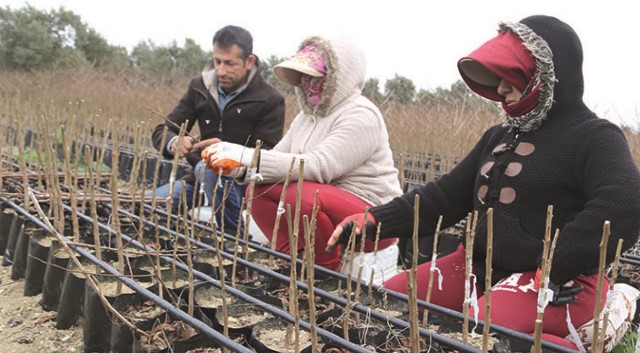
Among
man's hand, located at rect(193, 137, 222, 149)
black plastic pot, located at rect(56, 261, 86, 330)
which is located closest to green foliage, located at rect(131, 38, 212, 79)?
man's hand, located at rect(193, 137, 222, 149)

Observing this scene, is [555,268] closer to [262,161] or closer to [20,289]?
[262,161]

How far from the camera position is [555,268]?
50.4 inches

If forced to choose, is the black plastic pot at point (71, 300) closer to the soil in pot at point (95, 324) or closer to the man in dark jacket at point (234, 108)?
the soil in pot at point (95, 324)

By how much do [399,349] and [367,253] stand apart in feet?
2.87

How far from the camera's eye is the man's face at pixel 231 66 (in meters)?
2.81

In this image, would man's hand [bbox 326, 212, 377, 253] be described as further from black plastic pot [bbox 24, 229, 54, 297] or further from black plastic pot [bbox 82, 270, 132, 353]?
black plastic pot [bbox 24, 229, 54, 297]

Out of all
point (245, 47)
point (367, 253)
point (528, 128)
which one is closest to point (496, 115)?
point (245, 47)

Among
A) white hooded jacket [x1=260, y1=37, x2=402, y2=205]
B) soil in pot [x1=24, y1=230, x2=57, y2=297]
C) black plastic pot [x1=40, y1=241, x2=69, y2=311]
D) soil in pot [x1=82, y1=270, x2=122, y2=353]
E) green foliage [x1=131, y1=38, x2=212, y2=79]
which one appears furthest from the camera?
green foliage [x1=131, y1=38, x2=212, y2=79]

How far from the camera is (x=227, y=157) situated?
2006 mm

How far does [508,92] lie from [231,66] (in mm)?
1686

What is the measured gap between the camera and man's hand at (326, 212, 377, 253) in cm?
162

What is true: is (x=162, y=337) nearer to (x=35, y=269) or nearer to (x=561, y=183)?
(x=35, y=269)

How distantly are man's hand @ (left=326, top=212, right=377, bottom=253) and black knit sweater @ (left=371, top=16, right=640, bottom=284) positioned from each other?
0.33 m

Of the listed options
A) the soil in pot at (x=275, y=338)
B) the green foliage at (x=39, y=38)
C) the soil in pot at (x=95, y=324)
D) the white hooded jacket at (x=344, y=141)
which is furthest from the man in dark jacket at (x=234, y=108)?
the green foliage at (x=39, y=38)
